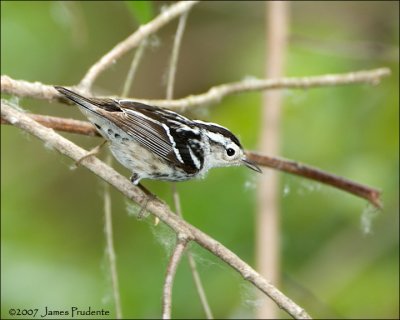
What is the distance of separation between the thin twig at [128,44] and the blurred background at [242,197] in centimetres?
20

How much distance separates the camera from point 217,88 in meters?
4.71

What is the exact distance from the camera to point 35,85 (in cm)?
406

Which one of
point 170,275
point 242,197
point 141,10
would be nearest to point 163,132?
point 141,10

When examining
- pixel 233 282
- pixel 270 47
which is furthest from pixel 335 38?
pixel 233 282

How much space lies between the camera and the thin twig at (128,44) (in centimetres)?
414

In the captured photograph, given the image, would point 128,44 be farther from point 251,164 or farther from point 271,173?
point 271,173

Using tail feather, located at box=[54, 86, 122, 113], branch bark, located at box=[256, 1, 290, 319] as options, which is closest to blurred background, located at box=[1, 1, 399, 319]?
branch bark, located at box=[256, 1, 290, 319]

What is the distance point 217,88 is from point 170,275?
1.80m

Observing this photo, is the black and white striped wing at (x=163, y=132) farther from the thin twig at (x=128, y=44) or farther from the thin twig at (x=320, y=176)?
the thin twig at (x=320, y=176)

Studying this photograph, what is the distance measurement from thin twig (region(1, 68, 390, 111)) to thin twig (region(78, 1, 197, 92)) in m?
0.18

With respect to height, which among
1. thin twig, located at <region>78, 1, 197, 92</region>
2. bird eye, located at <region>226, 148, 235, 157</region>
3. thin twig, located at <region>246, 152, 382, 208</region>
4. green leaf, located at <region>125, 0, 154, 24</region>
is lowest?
thin twig, located at <region>246, 152, 382, 208</region>

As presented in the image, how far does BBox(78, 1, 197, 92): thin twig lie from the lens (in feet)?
13.6

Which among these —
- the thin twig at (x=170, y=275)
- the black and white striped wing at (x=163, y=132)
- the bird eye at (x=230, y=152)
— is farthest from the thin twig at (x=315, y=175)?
the thin twig at (x=170, y=275)

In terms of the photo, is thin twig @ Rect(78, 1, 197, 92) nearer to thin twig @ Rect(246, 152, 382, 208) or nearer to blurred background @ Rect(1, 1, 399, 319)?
blurred background @ Rect(1, 1, 399, 319)
